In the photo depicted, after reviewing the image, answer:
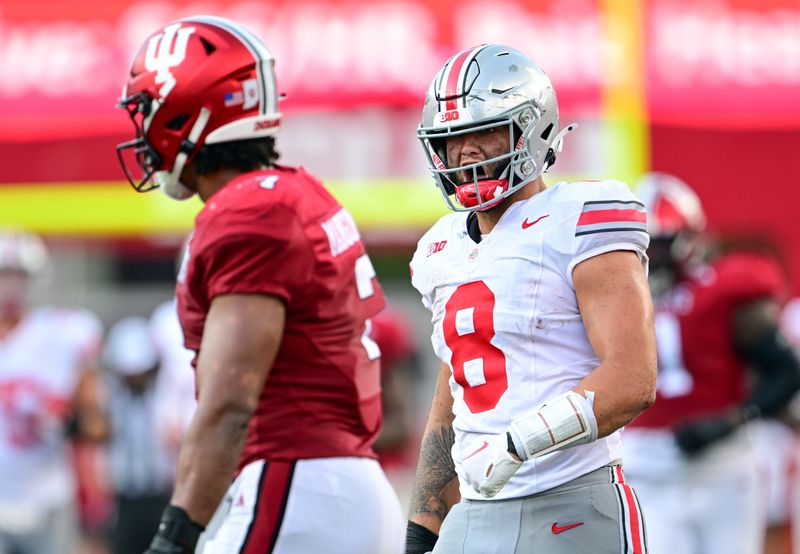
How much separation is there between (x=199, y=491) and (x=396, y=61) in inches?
428

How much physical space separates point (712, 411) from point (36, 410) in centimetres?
334

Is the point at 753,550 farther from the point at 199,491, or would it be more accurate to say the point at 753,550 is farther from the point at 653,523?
the point at 199,491

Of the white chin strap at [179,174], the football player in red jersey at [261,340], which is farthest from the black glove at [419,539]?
the white chin strap at [179,174]

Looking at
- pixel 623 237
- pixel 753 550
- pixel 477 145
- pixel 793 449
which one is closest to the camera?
pixel 623 237

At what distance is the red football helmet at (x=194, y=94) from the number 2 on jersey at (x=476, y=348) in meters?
0.93

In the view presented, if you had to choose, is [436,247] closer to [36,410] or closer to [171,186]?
[171,186]

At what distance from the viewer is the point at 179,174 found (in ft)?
12.8

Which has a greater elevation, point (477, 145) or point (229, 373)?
point (477, 145)

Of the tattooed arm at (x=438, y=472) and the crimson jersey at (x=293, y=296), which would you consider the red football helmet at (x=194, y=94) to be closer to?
the crimson jersey at (x=293, y=296)

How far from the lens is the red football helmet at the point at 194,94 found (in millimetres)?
3834

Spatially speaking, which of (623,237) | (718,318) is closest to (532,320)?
(623,237)

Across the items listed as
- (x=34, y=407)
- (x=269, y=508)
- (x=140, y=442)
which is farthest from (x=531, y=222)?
(x=140, y=442)

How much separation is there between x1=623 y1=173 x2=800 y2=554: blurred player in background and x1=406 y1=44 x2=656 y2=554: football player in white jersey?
3177mm

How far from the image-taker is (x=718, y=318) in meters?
6.42
